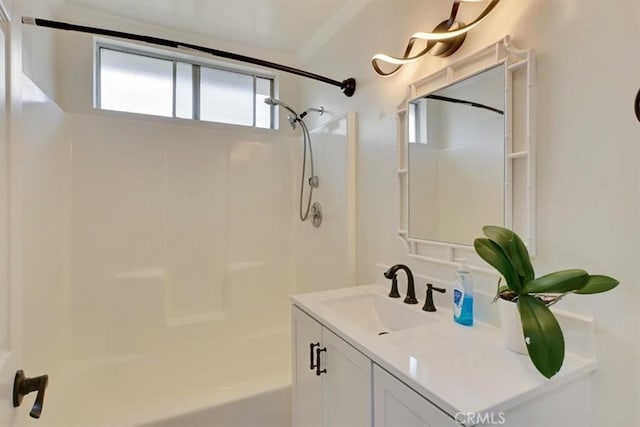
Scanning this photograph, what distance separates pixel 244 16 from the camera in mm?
2123

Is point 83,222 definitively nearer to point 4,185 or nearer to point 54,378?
point 54,378

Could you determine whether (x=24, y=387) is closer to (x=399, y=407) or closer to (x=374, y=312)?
(x=399, y=407)

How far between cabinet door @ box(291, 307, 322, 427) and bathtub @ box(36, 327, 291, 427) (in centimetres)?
42

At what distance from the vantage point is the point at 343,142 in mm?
2018

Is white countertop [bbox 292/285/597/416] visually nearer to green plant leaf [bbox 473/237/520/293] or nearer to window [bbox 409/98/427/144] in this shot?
green plant leaf [bbox 473/237/520/293]

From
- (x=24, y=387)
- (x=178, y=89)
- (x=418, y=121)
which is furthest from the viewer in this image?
(x=178, y=89)

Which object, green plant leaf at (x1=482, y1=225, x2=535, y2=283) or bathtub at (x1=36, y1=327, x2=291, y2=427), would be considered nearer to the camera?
green plant leaf at (x1=482, y1=225, x2=535, y2=283)

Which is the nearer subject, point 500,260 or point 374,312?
point 500,260

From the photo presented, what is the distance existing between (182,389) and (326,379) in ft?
4.70

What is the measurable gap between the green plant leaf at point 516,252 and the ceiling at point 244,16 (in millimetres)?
1602

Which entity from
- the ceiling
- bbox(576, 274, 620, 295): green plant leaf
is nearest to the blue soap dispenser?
bbox(576, 274, 620, 295): green plant leaf

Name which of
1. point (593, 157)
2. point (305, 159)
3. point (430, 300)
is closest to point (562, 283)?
point (593, 157)

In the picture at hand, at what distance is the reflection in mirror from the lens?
1196 mm

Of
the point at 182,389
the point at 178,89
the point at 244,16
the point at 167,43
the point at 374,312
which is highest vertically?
the point at 244,16
